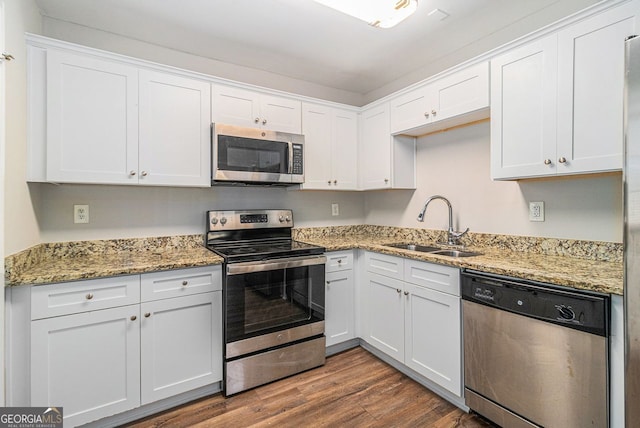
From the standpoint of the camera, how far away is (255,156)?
2.31 m

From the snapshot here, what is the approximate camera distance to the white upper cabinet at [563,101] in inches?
56.3

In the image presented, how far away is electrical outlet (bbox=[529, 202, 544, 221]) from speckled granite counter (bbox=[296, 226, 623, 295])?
13cm

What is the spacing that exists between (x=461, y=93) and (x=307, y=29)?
45.4 inches

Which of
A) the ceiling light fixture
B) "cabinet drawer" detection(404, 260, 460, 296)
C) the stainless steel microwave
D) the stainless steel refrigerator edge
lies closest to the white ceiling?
the ceiling light fixture

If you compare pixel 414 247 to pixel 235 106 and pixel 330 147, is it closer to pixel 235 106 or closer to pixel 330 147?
pixel 330 147

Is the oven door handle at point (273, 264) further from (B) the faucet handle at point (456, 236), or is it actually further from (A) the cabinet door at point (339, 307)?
(B) the faucet handle at point (456, 236)

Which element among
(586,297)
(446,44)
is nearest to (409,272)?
(586,297)

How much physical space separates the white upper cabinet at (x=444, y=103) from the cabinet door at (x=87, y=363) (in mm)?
2293

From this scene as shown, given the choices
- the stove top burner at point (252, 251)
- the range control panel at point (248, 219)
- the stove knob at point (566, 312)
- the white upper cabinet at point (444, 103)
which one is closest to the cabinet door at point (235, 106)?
the range control panel at point (248, 219)

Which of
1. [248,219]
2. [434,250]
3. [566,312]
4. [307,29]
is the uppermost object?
[307,29]

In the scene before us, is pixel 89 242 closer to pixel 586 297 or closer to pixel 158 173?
pixel 158 173

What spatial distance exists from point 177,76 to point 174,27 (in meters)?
0.37

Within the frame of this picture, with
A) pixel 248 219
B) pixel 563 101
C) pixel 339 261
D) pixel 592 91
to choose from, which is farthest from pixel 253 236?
pixel 592 91

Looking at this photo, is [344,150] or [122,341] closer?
[122,341]
